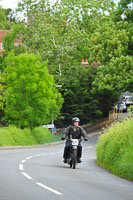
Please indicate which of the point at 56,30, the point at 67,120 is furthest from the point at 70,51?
the point at 67,120

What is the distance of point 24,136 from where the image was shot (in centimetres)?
3959

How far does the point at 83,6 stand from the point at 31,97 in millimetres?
18750

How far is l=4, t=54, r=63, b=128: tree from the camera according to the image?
40.2 m

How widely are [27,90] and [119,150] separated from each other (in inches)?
909

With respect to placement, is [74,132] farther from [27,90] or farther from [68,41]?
[68,41]

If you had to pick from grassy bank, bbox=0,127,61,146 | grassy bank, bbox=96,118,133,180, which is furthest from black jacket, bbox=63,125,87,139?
grassy bank, bbox=0,127,61,146

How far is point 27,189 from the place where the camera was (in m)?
10.8

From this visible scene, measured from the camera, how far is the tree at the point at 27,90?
1585 inches

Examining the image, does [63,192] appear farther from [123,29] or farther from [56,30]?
[56,30]

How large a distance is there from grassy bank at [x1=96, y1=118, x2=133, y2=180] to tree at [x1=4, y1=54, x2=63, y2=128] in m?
20.2

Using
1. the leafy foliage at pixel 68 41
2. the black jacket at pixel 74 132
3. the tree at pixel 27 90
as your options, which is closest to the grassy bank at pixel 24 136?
the tree at pixel 27 90

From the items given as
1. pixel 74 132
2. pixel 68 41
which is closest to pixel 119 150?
pixel 74 132

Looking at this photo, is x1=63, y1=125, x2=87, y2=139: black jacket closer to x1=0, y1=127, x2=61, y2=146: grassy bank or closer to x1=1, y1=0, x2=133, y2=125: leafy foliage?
x1=0, y1=127, x2=61, y2=146: grassy bank

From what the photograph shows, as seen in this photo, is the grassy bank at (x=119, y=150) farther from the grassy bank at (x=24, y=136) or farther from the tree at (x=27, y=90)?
the tree at (x=27, y=90)
